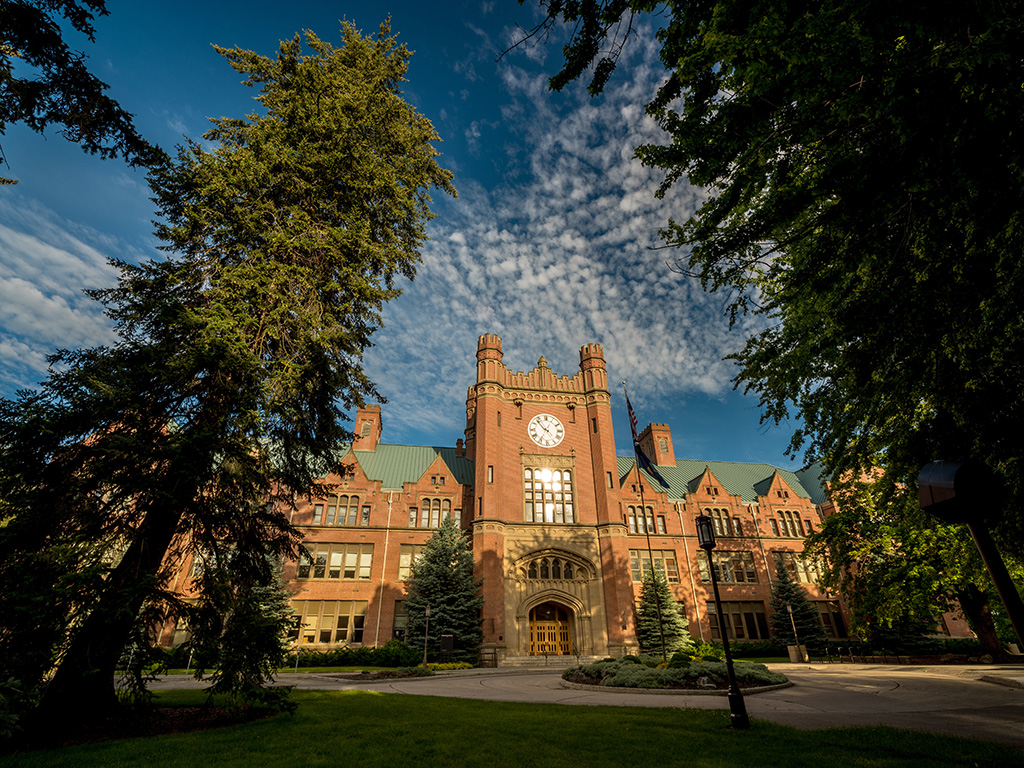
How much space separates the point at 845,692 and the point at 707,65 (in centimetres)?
1453

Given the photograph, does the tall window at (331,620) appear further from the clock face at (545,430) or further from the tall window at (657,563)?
the tall window at (657,563)

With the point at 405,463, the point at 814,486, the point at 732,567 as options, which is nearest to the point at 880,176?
the point at 405,463

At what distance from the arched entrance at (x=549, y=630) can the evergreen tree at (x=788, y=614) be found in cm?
1481

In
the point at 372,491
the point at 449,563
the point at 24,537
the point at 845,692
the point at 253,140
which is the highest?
the point at 253,140

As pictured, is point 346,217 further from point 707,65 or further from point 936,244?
point 936,244

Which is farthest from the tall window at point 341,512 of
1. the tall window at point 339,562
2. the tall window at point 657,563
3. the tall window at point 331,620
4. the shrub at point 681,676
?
the shrub at point 681,676

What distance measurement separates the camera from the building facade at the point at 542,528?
2977 cm

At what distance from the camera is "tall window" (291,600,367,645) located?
29.5 meters

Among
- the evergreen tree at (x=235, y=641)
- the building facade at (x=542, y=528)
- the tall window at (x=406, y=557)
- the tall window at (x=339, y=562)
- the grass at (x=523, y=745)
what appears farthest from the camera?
the tall window at (x=406, y=557)

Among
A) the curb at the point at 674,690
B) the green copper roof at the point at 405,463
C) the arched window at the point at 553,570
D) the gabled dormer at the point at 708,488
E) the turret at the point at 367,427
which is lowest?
the curb at the point at 674,690

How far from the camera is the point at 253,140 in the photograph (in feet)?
38.8

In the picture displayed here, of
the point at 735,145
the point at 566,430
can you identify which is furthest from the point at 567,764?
the point at 566,430

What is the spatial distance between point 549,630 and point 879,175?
3099cm

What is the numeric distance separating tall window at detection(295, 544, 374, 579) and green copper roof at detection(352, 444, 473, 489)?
493cm
